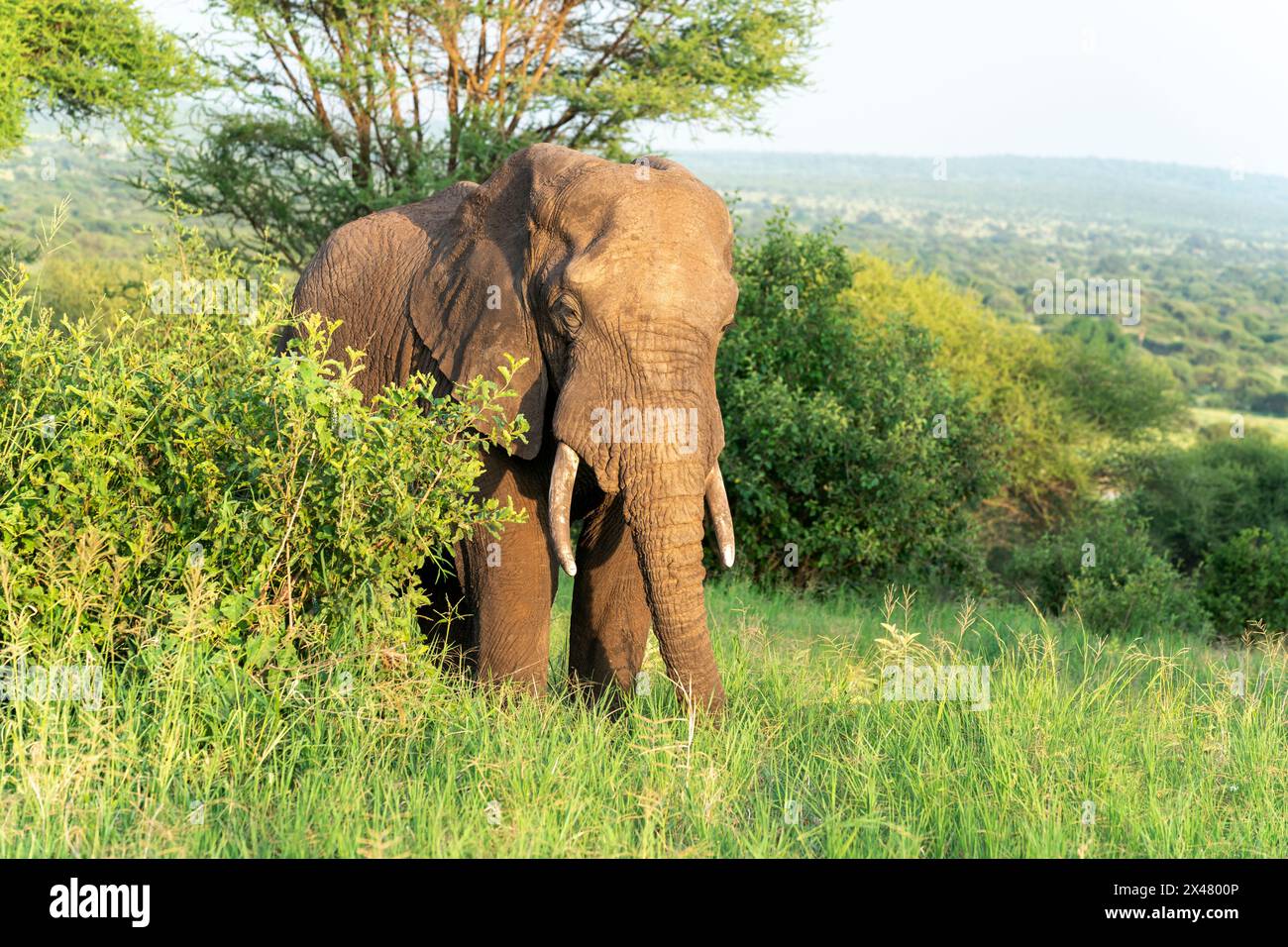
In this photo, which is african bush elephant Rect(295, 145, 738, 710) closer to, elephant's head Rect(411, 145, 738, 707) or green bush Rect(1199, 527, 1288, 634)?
elephant's head Rect(411, 145, 738, 707)

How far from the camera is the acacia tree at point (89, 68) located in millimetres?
17000

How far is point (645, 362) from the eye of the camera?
17.6 feet

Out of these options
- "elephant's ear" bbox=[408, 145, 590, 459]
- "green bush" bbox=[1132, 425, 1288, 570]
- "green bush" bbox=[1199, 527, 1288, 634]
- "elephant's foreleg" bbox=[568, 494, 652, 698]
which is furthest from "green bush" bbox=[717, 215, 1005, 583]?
"green bush" bbox=[1132, 425, 1288, 570]

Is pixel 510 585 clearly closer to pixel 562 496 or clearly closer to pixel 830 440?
pixel 562 496

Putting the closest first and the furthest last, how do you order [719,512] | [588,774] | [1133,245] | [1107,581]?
[588,774]
[719,512]
[1107,581]
[1133,245]

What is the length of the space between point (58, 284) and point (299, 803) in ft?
98.8

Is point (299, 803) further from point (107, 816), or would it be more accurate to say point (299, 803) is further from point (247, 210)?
point (247, 210)

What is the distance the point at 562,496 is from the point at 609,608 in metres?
1.01

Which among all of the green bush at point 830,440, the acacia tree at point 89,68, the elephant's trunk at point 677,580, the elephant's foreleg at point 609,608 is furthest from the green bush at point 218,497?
the acacia tree at point 89,68

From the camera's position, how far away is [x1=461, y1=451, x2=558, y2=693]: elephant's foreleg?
5.85 m

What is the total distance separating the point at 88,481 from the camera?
16.9 feet

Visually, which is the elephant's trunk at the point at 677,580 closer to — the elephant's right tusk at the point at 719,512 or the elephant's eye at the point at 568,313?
the elephant's right tusk at the point at 719,512

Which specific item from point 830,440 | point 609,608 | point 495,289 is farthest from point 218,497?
point 830,440

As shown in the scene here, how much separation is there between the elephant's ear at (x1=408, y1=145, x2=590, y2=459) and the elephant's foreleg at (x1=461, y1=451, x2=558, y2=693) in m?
0.24
